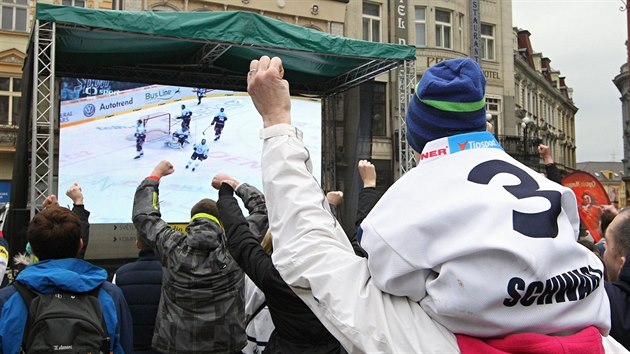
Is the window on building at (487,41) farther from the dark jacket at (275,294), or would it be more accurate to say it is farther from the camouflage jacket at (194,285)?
the dark jacket at (275,294)

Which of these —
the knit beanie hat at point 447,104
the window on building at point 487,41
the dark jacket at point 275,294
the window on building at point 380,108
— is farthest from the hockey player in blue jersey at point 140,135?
the window on building at point 487,41

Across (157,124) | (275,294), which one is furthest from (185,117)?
(275,294)

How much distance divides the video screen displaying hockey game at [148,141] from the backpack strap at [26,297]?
8.95 metres

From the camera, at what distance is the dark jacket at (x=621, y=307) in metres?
2.34

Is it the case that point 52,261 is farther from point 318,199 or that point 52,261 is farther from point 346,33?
point 346,33

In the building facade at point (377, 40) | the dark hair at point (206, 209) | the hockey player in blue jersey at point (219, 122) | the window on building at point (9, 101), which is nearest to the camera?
the dark hair at point (206, 209)

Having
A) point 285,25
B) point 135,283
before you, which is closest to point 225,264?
point 135,283

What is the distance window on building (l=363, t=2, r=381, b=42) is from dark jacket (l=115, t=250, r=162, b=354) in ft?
67.0

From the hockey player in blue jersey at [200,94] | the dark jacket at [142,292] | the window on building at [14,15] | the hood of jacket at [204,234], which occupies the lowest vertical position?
the dark jacket at [142,292]

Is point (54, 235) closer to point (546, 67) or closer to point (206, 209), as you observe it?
point (206, 209)

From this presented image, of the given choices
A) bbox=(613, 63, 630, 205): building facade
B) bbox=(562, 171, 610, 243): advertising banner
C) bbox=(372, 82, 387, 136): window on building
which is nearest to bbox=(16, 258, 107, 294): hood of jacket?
bbox=(562, 171, 610, 243): advertising banner

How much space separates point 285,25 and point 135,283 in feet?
25.5

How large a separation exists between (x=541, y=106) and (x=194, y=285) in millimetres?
37026

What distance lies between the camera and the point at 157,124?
1230cm
